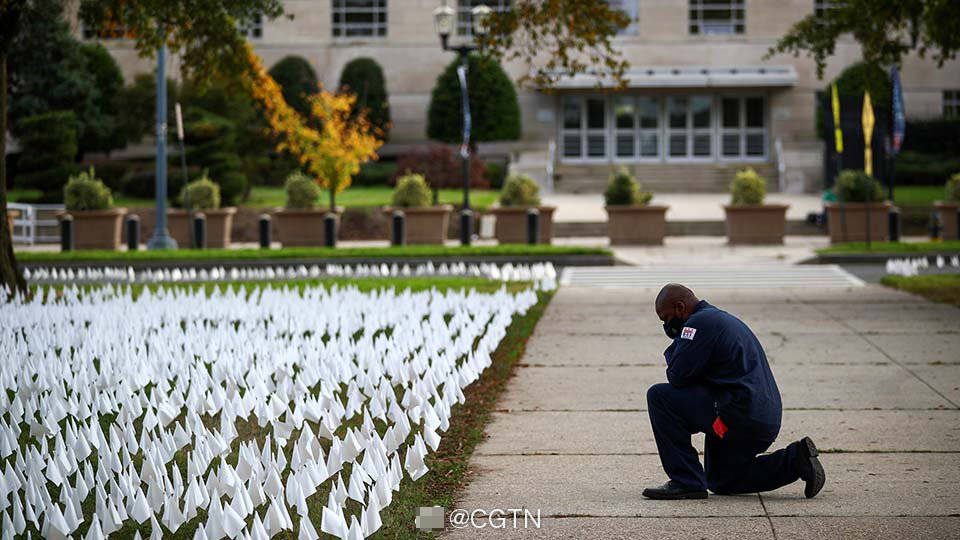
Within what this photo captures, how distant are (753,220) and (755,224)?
10 cm

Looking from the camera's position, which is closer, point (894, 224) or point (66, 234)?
point (894, 224)

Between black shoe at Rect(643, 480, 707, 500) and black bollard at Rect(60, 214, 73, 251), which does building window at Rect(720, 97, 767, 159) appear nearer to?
black bollard at Rect(60, 214, 73, 251)

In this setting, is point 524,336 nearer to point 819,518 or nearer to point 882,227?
point 819,518

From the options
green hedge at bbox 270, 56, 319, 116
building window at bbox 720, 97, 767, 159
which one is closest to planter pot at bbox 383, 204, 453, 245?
green hedge at bbox 270, 56, 319, 116

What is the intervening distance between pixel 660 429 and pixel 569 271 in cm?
1631

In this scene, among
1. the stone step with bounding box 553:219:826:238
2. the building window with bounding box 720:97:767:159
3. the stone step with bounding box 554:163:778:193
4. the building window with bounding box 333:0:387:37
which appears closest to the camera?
the stone step with bounding box 553:219:826:238

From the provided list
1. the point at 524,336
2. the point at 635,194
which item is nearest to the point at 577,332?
the point at 524,336

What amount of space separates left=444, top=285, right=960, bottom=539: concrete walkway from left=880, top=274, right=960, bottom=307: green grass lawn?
166cm

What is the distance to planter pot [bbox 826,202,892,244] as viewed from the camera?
92.9 feet

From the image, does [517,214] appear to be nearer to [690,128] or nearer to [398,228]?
[398,228]

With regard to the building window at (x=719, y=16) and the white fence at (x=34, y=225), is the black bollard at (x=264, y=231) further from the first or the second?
the building window at (x=719, y=16)

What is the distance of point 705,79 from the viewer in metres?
49.5

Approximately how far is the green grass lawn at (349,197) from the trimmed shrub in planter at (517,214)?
6.33 m

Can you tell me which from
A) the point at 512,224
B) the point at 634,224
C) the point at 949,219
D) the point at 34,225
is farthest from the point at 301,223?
the point at 949,219
